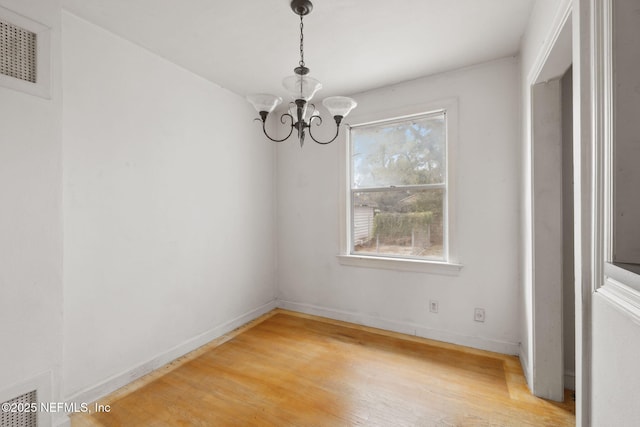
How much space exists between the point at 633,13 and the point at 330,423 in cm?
223

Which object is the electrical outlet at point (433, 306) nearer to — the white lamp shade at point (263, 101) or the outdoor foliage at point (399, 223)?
the outdoor foliage at point (399, 223)

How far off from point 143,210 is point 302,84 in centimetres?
161

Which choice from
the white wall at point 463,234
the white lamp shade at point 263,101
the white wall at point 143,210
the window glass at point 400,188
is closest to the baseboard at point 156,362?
the white wall at point 143,210

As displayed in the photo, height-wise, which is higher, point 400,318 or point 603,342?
point 603,342

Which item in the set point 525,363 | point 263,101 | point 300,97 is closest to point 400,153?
point 300,97

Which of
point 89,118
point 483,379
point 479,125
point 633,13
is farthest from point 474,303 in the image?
point 89,118

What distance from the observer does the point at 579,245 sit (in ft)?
3.64

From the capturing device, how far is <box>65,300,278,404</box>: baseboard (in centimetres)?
198

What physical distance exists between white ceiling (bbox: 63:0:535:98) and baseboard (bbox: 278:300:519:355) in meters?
2.46

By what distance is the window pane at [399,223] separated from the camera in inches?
113

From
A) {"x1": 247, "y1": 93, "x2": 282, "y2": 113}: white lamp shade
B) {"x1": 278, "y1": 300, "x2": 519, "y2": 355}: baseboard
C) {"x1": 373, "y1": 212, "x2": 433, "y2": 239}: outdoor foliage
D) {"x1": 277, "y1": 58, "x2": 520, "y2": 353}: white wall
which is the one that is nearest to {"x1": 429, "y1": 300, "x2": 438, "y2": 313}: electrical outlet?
{"x1": 277, "y1": 58, "x2": 520, "y2": 353}: white wall

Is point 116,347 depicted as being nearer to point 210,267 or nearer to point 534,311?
point 210,267

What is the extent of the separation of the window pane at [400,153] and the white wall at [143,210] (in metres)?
1.29

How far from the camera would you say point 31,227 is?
158 cm
